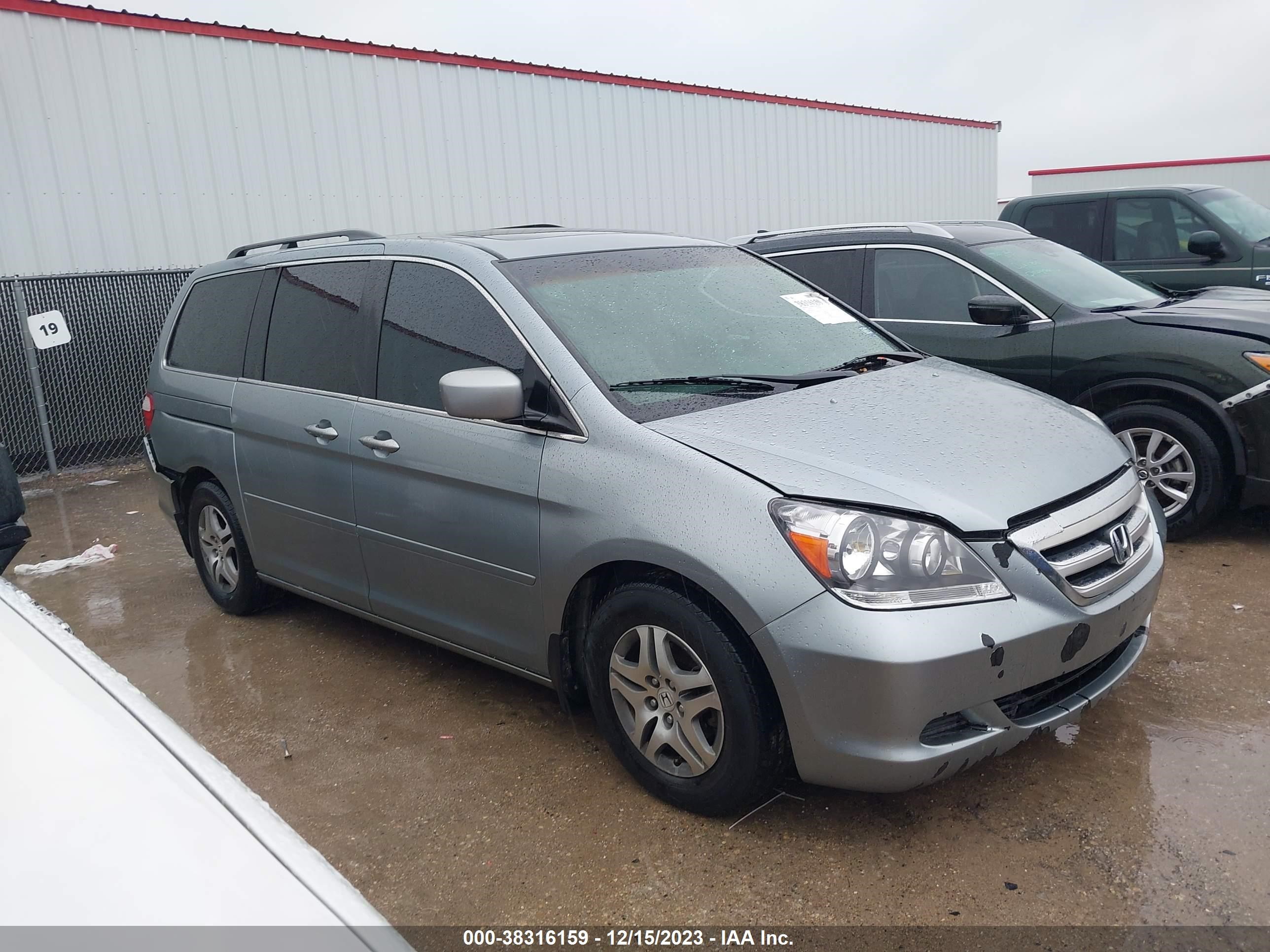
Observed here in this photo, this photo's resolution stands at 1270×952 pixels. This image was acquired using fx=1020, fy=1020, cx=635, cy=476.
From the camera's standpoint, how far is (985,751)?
2711 millimetres

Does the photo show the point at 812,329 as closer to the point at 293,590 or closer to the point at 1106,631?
the point at 1106,631

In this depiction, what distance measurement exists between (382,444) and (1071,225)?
736 cm

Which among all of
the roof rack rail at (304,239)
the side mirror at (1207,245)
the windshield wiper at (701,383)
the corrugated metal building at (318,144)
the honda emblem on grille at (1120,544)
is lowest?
the honda emblem on grille at (1120,544)

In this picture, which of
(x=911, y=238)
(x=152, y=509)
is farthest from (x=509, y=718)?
(x=152, y=509)

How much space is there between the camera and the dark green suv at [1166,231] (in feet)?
27.0

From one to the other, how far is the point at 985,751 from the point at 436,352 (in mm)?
2250

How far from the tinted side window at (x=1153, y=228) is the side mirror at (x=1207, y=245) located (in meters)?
0.09

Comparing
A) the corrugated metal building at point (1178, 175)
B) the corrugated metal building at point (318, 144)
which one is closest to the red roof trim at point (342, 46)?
the corrugated metal building at point (318, 144)

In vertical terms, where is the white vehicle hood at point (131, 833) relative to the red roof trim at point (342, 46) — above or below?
below

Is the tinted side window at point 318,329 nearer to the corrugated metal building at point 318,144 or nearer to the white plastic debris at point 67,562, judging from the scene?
the white plastic debris at point 67,562

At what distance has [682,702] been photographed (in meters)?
2.91

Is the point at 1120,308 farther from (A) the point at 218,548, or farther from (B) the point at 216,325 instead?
(A) the point at 218,548

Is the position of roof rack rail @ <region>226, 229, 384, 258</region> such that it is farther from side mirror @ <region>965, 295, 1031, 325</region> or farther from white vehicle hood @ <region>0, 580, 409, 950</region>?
side mirror @ <region>965, 295, 1031, 325</region>

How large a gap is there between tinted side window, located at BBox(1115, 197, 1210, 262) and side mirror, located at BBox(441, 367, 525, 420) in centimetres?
726
